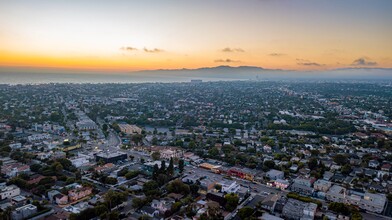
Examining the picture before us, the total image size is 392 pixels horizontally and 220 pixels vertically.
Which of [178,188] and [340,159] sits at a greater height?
[178,188]

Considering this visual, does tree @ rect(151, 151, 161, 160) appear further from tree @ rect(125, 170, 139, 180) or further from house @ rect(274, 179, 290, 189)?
house @ rect(274, 179, 290, 189)

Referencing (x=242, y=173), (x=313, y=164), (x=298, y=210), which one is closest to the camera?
(x=298, y=210)

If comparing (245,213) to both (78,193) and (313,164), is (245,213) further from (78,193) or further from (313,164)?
(313,164)

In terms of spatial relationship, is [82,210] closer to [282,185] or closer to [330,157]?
[282,185]

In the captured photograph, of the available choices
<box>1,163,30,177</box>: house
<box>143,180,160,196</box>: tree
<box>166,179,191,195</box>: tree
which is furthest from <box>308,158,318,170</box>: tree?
<box>1,163,30,177</box>: house

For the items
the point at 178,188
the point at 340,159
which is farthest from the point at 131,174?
the point at 340,159

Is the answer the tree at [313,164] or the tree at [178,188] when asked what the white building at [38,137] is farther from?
the tree at [313,164]
